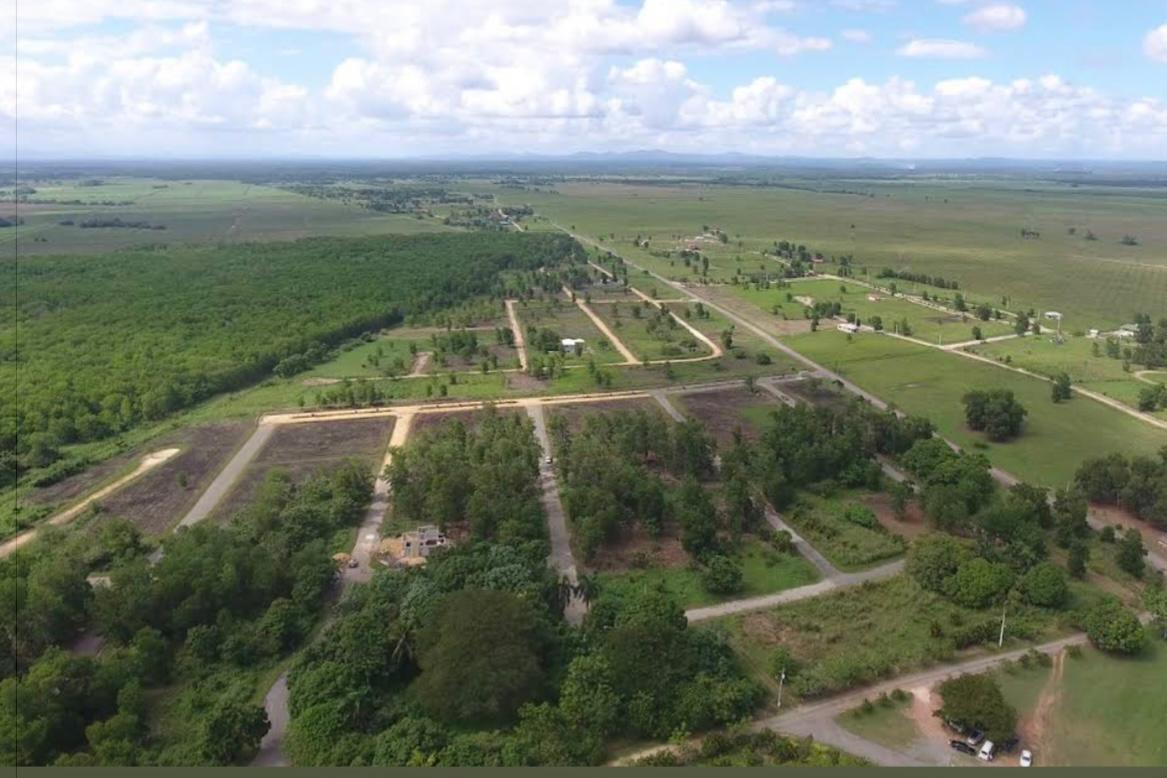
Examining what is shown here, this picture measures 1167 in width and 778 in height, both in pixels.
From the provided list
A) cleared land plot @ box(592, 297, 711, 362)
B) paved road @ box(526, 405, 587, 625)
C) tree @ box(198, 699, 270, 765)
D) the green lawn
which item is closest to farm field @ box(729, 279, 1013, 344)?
cleared land plot @ box(592, 297, 711, 362)

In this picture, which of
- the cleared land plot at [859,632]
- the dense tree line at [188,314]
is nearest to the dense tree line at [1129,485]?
the cleared land plot at [859,632]

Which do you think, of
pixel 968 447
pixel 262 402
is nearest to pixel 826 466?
pixel 968 447

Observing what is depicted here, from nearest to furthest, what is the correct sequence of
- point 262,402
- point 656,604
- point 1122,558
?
1. point 656,604
2. point 1122,558
3. point 262,402

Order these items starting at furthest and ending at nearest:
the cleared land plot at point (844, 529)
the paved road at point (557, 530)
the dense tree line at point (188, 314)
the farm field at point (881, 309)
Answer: the farm field at point (881, 309), the dense tree line at point (188, 314), the cleared land plot at point (844, 529), the paved road at point (557, 530)

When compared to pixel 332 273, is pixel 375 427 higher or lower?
lower

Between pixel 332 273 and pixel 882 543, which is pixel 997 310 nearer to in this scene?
pixel 882 543

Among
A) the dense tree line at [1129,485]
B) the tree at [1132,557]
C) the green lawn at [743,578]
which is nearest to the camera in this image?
the green lawn at [743,578]

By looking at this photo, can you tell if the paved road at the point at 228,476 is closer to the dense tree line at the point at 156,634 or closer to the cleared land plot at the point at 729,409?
the dense tree line at the point at 156,634
